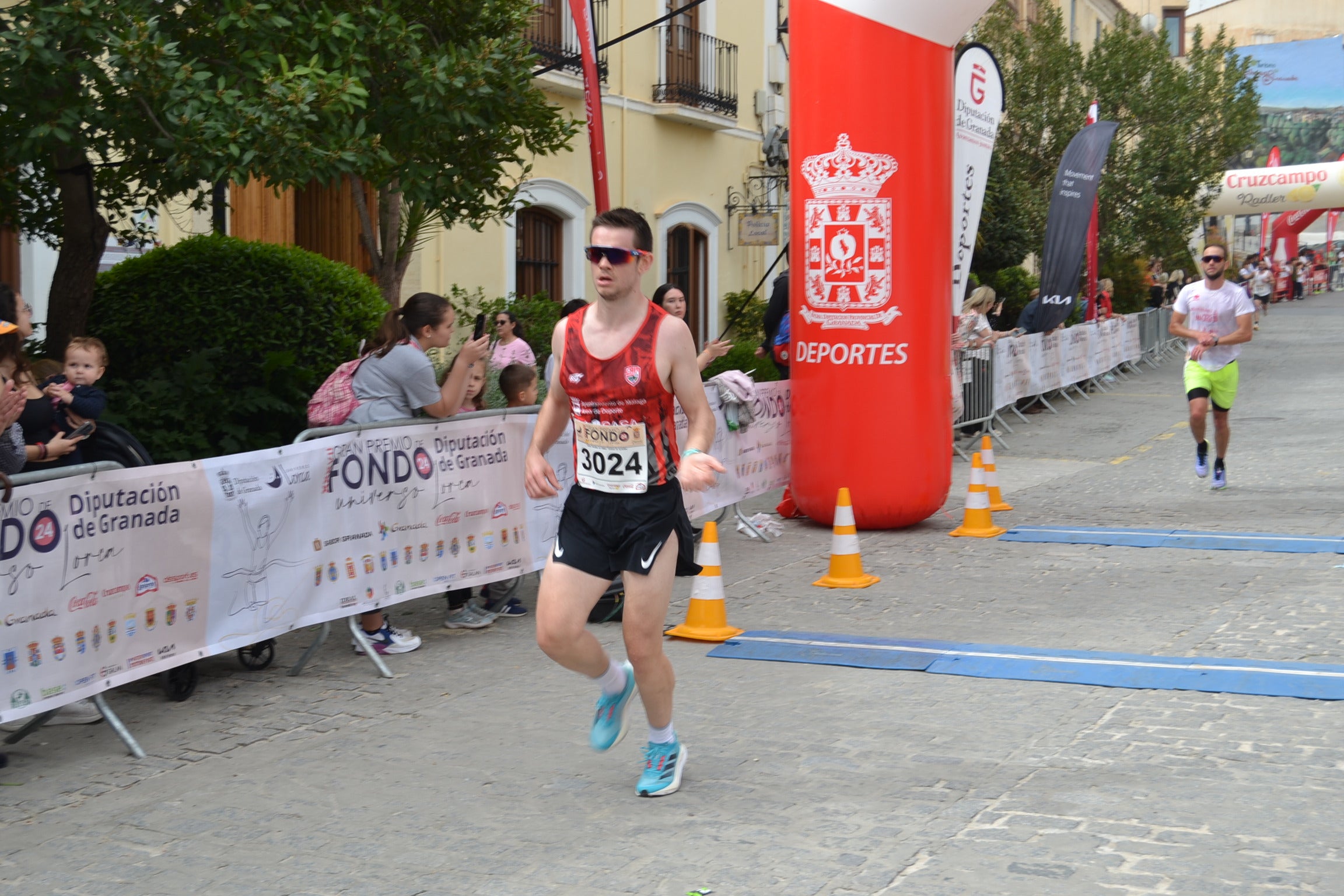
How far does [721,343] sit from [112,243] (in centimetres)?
588

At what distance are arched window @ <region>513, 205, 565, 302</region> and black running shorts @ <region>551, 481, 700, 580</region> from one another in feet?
45.7

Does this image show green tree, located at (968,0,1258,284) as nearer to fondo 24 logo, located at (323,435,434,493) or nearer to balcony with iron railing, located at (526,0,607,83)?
balcony with iron railing, located at (526,0,607,83)

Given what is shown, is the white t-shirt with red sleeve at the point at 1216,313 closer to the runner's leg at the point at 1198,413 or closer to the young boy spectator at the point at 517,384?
the runner's leg at the point at 1198,413

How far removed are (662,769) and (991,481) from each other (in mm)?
6822

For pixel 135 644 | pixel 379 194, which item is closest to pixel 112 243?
pixel 379 194

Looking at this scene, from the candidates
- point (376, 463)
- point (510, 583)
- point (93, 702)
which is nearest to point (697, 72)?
point (510, 583)

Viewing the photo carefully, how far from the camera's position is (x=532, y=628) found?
299 inches

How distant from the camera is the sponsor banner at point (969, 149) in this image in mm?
12836

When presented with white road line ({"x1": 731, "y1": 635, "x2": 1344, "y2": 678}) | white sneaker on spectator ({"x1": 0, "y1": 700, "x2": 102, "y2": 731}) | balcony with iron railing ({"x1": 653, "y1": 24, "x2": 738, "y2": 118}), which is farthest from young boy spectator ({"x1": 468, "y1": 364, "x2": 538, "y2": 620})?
balcony with iron railing ({"x1": 653, "y1": 24, "x2": 738, "y2": 118})

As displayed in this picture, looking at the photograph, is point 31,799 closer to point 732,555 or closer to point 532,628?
point 532,628

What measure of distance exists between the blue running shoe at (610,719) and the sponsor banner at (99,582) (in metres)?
1.87

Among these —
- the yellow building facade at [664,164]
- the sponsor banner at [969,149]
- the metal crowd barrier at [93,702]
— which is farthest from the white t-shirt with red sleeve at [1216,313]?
the metal crowd barrier at [93,702]

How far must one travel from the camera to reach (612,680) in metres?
4.97

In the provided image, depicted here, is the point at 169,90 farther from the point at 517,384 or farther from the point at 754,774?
the point at 754,774
